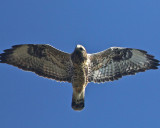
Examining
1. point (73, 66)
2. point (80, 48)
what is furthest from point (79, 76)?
point (80, 48)

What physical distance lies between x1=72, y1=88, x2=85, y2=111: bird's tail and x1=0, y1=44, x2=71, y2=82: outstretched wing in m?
0.61

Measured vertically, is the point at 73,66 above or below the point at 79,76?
above

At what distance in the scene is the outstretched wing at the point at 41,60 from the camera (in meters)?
10.4

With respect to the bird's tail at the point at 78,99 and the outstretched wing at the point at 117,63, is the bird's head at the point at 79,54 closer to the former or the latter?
the outstretched wing at the point at 117,63

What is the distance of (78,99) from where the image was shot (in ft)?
Result: 33.5

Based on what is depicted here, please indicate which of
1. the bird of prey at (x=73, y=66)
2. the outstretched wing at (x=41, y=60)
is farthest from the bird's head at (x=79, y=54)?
the outstretched wing at (x=41, y=60)

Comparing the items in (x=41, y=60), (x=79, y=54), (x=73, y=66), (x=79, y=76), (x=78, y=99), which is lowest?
(x=78, y=99)

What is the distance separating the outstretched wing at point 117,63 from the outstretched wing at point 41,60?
0.88 metres

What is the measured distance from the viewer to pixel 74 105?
33.2 feet

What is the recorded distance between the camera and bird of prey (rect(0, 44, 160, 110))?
33.7ft

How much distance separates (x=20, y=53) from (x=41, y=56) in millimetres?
698

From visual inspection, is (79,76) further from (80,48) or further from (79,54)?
(80,48)

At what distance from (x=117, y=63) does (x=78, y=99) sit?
1877 mm

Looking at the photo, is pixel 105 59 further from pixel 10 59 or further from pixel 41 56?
pixel 10 59
